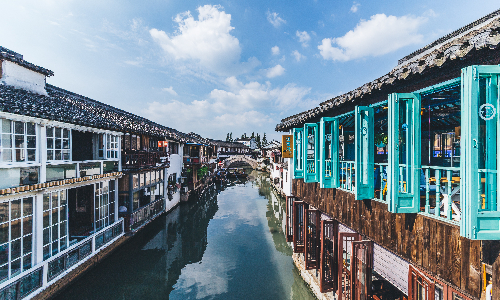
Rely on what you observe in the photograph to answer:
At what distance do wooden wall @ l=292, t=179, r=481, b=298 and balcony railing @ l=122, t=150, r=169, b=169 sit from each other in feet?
46.5

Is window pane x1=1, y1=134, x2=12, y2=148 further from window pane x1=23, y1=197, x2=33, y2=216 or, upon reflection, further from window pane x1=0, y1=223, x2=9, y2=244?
window pane x1=0, y1=223, x2=9, y2=244

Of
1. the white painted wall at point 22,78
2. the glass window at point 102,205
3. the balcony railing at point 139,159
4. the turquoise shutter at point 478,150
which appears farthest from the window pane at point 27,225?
the turquoise shutter at point 478,150

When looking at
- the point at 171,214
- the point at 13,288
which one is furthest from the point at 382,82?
the point at 171,214

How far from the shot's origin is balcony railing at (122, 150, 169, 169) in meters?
14.5

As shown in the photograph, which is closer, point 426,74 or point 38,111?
point 426,74

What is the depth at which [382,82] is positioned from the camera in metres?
4.16

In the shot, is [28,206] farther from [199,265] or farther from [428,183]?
[428,183]

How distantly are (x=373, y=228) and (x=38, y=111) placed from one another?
39.8 feet

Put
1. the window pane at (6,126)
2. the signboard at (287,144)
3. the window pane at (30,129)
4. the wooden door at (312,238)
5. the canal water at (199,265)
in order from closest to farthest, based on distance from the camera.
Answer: the window pane at (6,126)
the window pane at (30,129)
the wooden door at (312,238)
the signboard at (287,144)
the canal water at (199,265)

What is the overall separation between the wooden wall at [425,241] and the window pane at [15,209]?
11.5 m

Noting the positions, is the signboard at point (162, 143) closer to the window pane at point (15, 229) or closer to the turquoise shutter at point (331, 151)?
the window pane at point (15, 229)

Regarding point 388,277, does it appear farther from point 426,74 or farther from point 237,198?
point 237,198

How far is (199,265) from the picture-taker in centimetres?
1213

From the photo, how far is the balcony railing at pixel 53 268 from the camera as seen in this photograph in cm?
697
